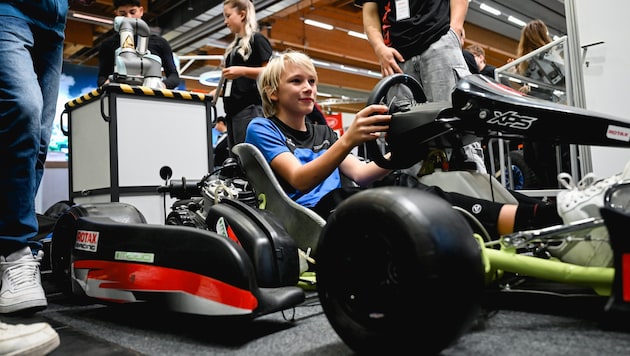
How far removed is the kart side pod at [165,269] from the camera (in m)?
0.95

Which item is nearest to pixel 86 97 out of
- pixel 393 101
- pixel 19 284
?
pixel 19 284

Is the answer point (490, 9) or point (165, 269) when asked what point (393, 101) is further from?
point (490, 9)

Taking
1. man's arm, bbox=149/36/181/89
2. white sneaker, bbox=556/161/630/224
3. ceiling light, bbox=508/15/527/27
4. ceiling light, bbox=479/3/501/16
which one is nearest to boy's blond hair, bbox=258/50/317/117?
white sneaker, bbox=556/161/630/224

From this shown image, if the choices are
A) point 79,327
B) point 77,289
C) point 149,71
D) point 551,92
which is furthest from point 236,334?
point 551,92

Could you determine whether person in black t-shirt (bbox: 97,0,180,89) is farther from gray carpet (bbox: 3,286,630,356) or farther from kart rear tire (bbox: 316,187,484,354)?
kart rear tire (bbox: 316,187,484,354)

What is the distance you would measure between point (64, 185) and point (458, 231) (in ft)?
19.3

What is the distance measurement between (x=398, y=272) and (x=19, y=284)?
1112 millimetres

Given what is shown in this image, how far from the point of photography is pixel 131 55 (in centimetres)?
A: 260

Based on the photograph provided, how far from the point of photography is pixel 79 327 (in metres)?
1.22

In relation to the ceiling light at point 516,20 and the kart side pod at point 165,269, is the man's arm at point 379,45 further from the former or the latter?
the ceiling light at point 516,20

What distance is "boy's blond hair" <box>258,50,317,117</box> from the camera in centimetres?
165

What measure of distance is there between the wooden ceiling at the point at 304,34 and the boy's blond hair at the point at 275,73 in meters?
6.16

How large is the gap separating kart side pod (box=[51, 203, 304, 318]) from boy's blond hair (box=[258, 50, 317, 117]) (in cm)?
58

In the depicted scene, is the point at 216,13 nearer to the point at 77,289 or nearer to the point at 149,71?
the point at 149,71
